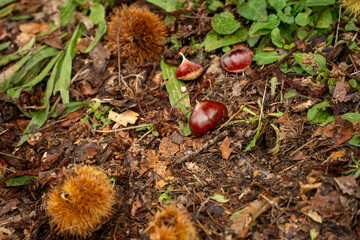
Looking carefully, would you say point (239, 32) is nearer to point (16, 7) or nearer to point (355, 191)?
point (355, 191)

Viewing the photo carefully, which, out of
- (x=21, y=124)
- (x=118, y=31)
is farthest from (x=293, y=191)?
(x=21, y=124)

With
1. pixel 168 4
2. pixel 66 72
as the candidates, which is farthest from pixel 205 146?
pixel 66 72

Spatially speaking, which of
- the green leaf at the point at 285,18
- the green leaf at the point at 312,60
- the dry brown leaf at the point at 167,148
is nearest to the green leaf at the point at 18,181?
the dry brown leaf at the point at 167,148

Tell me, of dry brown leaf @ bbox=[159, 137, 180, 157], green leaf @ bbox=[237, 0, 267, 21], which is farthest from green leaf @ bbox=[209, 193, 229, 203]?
green leaf @ bbox=[237, 0, 267, 21]

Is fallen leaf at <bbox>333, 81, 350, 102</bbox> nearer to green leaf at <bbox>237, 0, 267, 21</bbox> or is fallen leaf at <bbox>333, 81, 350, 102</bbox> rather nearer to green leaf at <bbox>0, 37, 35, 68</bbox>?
green leaf at <bbox>237, 0, 267, 21</bbox>

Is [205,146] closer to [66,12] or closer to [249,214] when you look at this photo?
[249,214]
